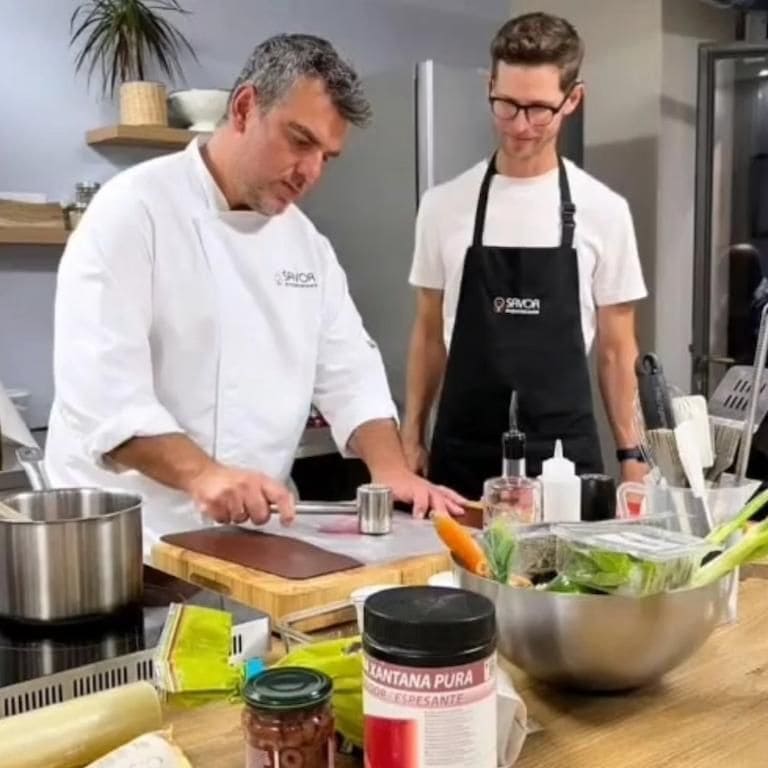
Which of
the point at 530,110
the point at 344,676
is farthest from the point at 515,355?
the point at 344,676

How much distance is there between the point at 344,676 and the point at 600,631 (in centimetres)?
19

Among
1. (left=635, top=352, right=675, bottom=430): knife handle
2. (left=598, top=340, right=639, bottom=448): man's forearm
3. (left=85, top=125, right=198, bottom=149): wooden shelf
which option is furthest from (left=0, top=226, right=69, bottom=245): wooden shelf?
(left=635, top=352, right=675, bottom=430): knife handle

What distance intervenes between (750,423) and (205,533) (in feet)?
2.18

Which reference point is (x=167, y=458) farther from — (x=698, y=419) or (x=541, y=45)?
(x=541, y=45)

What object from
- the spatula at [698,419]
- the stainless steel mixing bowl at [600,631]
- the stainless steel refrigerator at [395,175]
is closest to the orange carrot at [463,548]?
the stainless steel mixing bowl at [600,631]

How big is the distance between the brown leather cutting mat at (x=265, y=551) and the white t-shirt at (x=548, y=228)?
81cm

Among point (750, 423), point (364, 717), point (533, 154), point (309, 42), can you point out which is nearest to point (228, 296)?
point (309, 42)

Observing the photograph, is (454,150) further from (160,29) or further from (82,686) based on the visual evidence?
(82,686)

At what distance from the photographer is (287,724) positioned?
25.6 inches

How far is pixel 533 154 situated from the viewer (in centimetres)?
189

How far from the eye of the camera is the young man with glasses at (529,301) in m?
1.92

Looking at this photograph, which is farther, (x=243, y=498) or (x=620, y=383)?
(x=620, y=383)

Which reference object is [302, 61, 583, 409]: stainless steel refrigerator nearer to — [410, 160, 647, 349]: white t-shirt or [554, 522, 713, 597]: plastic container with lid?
[410, 160, 647, 349]: white t-shirt

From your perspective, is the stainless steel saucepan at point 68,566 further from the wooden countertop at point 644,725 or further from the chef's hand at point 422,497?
the chef's hand at point 422,497
